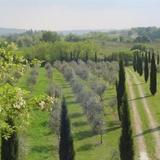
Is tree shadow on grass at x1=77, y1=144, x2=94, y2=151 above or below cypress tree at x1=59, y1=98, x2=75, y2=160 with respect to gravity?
below

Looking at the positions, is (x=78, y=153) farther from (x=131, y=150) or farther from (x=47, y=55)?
(x=47, y=55)

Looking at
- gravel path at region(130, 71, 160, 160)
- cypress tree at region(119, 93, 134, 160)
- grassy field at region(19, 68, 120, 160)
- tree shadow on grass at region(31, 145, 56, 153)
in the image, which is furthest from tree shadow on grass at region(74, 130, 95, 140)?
cypress tree at region(119, 93, 134, 160)

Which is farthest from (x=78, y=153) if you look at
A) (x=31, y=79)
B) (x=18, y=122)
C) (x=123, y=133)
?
(x=31, y=79)

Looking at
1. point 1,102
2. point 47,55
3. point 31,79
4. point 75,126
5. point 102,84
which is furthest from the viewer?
point 47,55

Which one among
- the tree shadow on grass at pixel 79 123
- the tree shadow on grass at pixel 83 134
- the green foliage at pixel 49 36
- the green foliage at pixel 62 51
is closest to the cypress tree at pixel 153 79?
the tree shadow on grass at pixel 79 123

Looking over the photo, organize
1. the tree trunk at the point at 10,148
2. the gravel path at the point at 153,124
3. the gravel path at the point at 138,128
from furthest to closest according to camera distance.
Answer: the gravel path at the point at 153,124, the gravel path at the point at 138,128, the tree trunk at the point at 10,148

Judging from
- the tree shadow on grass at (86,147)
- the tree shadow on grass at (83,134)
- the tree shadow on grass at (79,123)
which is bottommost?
the tree shadow on grass at (79,123)

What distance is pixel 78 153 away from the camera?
34.4 meters

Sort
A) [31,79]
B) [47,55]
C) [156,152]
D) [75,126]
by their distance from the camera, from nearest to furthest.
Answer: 1. [156,152]
2. [75,126]
3. [31,79]
4. [47,55]

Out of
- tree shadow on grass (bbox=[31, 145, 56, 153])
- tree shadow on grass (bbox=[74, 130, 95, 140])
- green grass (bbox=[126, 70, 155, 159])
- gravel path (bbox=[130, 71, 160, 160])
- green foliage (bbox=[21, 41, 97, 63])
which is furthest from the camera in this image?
green foliage (bbox=[21, 41, 97, 63])

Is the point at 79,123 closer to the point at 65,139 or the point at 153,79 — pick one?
the point at 65,139

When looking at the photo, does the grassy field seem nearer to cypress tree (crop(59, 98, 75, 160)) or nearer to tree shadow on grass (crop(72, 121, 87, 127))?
tree shadow on grass (crop(72, 121, 87, 127))

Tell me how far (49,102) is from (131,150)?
19102 mm

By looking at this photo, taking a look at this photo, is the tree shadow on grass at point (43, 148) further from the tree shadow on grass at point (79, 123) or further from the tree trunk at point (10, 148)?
the tree trunk at point (10, 148)
